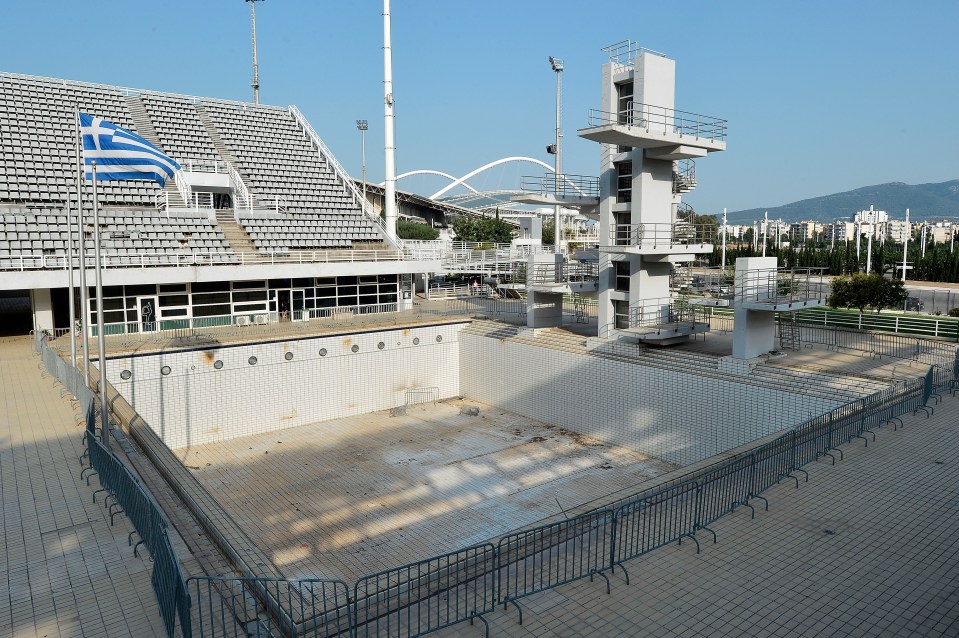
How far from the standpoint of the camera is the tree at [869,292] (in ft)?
87.0

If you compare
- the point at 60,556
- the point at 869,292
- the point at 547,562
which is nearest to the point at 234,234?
the point at 60,556

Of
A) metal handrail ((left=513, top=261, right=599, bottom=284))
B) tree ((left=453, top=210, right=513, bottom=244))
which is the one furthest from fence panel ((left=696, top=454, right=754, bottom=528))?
tree ((left=453, top=210, right=513, bottom=244))

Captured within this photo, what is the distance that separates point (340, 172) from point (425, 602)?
31860 millimetres

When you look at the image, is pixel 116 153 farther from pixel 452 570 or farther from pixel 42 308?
pixel 42 308

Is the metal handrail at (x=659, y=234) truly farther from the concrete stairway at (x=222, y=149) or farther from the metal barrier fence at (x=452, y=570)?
the concrete stairway at (x=222, y=149)

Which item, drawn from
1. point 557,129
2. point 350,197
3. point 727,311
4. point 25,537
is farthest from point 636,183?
point 350,197

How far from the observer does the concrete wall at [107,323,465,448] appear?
1966cm

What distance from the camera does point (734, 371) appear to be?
17.0 m

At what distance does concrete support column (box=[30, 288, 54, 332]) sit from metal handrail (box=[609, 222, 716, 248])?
19.7 metres

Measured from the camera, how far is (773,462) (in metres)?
10.5

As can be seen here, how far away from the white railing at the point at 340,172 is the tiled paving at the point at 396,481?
12492 millimetres

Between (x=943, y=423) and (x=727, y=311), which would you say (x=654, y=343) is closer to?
(x=943, y=423)

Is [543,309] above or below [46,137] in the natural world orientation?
below

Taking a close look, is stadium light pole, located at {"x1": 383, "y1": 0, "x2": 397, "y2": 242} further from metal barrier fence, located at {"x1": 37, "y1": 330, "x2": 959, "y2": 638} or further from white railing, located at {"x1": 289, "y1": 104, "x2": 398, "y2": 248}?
metal barrier fence, located at {"x1": 37, "y1": 330, "x2": 959, "y2": 638}
